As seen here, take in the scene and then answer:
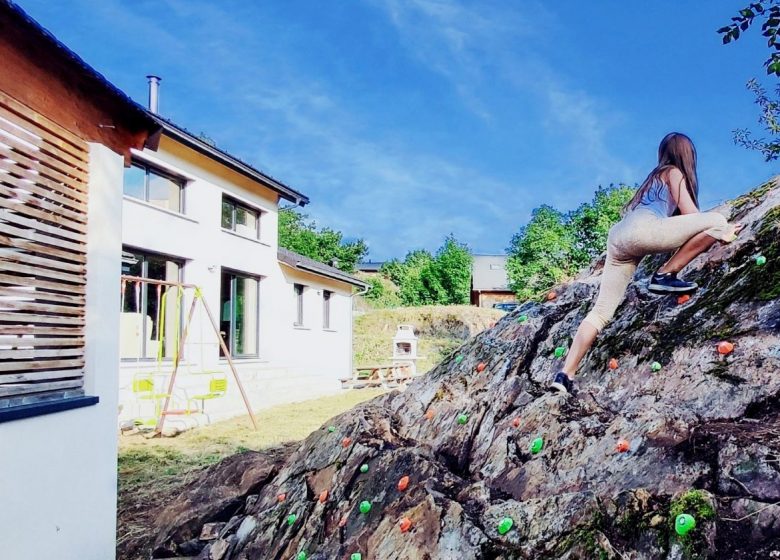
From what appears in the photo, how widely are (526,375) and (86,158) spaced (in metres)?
3.90

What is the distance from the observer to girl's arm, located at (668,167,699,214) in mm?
3814

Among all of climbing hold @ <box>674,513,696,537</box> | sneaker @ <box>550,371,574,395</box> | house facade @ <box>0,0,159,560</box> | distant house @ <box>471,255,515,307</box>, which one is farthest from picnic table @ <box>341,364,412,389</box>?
distant house @ <box>471,255,515,307</box>

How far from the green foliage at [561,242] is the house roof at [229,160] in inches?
433

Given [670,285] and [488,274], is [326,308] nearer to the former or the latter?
[670,285]

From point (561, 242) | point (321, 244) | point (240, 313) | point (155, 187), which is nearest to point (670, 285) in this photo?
point (155, 187)

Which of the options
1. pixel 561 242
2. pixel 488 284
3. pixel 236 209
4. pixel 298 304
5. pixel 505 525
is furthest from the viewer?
pixel 488 284

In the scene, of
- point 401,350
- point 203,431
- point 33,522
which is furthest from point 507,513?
point 401,350

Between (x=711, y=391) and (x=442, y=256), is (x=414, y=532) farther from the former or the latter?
(x=442, y=256)

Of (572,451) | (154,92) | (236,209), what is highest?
(154,92)

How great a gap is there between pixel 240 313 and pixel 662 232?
11.6 m

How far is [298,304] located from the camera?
55.1 feet

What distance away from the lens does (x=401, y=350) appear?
19.8m

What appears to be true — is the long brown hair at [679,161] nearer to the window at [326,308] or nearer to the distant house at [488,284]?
the window at [326,308]

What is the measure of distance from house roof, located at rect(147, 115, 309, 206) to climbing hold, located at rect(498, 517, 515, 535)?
833 cm
